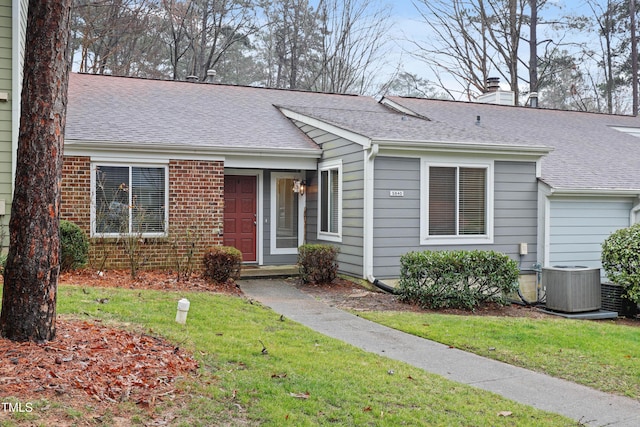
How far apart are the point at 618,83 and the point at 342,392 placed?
29.4m

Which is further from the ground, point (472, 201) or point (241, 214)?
point (472, 201)

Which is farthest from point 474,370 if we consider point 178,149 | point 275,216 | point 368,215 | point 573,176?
point 573,176

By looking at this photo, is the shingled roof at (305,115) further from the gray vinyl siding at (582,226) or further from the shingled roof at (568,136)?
the gray vinyl siding at (582,226)

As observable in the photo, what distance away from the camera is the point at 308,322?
312 inches

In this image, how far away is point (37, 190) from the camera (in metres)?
4.70

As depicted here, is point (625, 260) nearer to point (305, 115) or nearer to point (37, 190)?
point (305, 115)

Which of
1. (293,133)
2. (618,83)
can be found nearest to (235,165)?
(293,133)

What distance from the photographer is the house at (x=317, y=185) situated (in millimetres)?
11094

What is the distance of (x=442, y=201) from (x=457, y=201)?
305 millimetres

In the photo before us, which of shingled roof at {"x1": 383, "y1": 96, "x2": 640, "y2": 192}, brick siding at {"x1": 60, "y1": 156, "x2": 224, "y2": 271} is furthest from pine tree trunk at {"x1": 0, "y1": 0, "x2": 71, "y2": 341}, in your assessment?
shingled roof at {"x1": 383, "y1": 96, "x2": 640, "y2": 192}

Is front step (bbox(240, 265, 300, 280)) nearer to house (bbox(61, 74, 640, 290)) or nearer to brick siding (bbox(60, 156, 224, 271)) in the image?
house (bbox(61, 74, 640, 290))

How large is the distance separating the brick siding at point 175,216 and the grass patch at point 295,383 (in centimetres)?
394

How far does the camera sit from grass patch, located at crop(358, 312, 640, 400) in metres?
5.94

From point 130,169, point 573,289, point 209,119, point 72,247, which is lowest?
point 573,289
